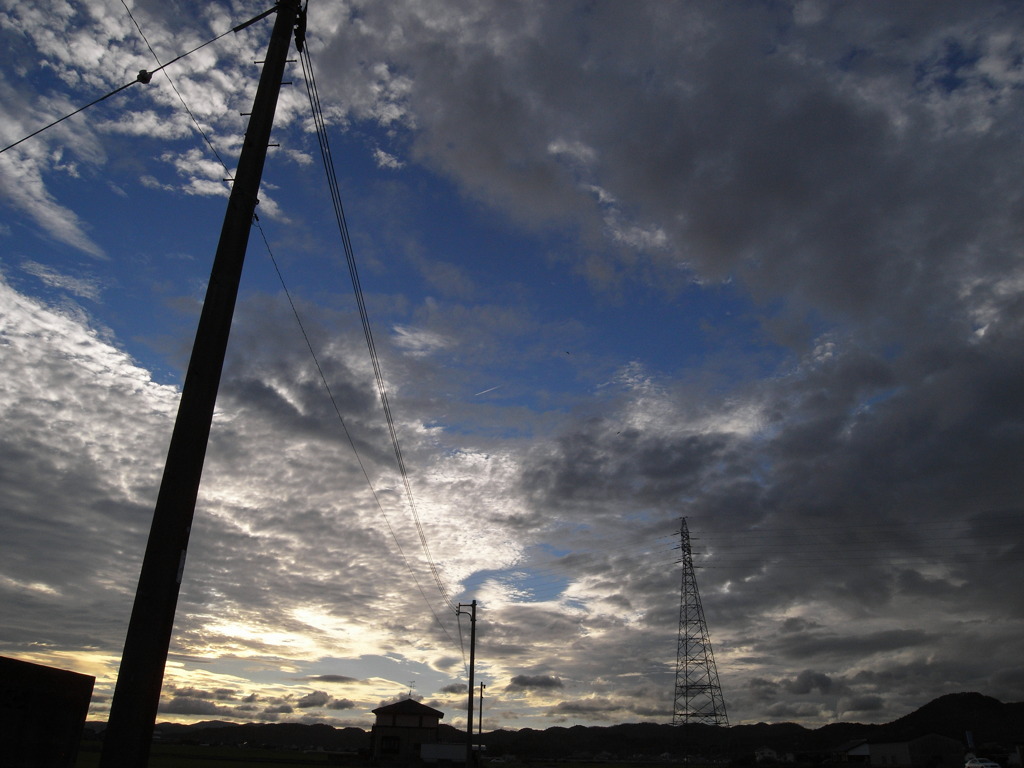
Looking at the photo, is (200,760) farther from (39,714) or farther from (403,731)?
(39,714)

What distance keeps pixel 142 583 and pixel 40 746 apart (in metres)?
4.09

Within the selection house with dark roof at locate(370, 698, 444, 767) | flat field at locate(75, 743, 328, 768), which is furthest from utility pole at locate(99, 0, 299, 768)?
house with dark roof at locate(370, 698, 444, 767)

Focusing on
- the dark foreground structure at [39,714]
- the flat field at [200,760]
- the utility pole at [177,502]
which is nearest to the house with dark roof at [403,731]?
the flat field at [200,760]

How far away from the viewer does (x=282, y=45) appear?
9.05 metres

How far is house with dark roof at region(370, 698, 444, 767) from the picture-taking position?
86812mm

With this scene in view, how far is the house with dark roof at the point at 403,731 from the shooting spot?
86812mm

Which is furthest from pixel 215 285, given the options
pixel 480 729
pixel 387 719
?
pixel 387 719

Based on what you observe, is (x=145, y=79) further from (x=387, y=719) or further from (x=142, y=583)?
(x=387, y=719)

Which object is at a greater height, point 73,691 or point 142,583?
point 142,583

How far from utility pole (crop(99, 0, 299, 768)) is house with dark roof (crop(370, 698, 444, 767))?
87915mm

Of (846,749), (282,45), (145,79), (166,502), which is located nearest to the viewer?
(166,502)

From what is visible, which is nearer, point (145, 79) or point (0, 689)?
point (0, 689)

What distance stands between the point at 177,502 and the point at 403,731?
93591 mm

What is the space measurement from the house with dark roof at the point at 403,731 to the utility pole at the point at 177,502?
87.9 meters
